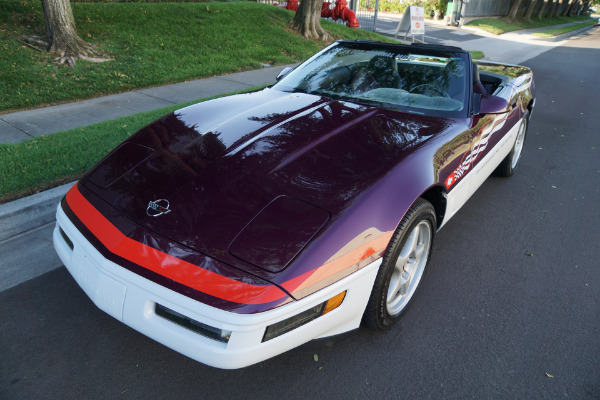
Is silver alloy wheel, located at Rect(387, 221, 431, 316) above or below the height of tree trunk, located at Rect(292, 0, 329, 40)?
below

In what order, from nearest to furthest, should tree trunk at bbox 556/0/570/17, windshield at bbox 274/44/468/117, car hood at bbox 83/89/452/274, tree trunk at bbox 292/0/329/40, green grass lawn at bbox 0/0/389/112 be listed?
car hood at bbox 83/89/452/274 → windshield at bbox 274/44/468/117 → green grass lawn at bbox 0/0/389/112 → tree trunk at bbox 292/0/329/40 → tree trunk at bbox 556/0/570/17

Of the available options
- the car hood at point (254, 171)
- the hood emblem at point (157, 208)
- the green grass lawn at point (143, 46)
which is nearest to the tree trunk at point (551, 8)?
the green grass lawn at point (143, 46)

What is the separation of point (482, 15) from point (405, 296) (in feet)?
106

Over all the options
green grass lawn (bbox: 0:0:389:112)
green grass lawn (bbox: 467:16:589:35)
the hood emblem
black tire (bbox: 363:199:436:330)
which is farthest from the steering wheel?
green grass lawn (bbox: 467:16:589:35)

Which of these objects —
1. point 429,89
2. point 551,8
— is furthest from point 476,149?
point 551,8

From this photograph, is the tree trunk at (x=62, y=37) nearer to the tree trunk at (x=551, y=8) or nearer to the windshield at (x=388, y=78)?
the windshield at (x=388, y=78)

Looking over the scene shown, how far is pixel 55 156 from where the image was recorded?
414 centimetres

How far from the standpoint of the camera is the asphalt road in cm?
210

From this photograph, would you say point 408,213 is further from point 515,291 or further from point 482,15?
point 482,15

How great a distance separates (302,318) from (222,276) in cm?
39

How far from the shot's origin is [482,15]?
29500mm

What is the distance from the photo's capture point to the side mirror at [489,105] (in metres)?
3.04

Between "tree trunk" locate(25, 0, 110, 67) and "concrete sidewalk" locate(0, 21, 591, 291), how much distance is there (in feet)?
4.76

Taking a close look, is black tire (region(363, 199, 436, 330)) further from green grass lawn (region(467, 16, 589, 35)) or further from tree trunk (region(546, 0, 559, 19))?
tree trunk (region(546, 0, 559, 19))
